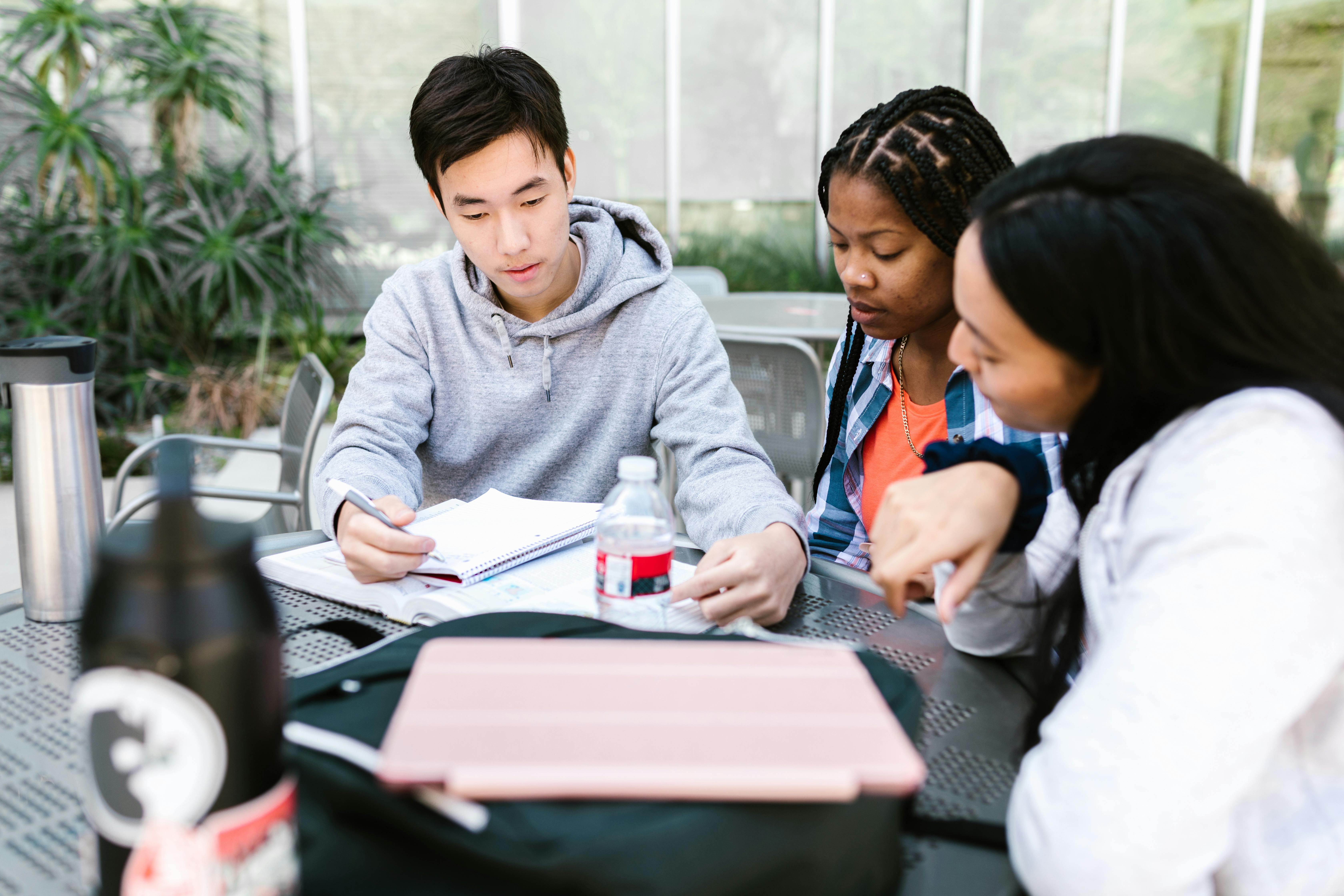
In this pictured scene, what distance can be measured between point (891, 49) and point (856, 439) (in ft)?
18.3

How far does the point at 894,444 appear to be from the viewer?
166 cm

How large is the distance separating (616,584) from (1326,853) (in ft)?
2.09

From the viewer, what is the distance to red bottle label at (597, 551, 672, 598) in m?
1.02

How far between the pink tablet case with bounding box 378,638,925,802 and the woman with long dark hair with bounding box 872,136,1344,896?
165mm

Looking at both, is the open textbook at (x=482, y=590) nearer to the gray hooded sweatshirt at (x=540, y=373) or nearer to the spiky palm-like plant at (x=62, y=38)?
the gray hooded sweatshirt at (x=540, y=373)

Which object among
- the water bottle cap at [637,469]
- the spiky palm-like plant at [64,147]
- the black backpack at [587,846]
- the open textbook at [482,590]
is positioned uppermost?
the spiky palm-like plant at [64,147]

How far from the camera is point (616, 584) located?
1.03 m

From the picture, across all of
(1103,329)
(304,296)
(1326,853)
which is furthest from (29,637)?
(304,296)

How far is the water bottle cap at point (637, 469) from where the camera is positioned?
40.0 inches

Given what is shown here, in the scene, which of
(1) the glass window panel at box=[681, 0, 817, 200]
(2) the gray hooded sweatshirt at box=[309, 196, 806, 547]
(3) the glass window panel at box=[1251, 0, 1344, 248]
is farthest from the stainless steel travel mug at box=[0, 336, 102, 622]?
(3) the glass window panel at box=[1251, 0, 1344, 248]

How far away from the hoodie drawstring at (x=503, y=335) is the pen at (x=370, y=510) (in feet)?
1.73

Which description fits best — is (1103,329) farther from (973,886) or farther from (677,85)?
(677,85)

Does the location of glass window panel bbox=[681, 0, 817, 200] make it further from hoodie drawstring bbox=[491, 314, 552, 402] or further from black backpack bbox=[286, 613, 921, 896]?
black backpack bbox=[286, 613, 921, 896]

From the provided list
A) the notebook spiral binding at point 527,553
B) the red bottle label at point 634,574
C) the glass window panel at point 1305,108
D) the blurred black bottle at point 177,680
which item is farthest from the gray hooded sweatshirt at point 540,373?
the glass window panel at point 1305,108
